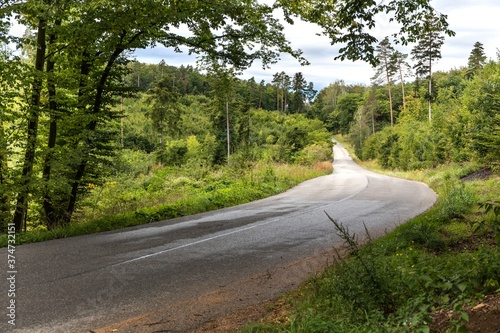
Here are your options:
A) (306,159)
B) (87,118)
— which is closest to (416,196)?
(87,118)

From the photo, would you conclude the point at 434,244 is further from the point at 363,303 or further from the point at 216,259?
the point at 216,259

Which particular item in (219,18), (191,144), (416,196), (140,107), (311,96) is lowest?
(416,196)

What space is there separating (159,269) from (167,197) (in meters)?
9.76

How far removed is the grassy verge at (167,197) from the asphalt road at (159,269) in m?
0.81

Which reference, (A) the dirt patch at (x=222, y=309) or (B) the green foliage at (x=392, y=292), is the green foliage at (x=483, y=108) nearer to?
(B) the green foliage at (x=392, y=292)

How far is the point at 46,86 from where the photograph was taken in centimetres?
1047

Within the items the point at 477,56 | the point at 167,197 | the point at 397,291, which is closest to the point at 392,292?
the point at 397,291

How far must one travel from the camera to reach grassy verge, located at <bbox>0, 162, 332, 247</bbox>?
10359 millimetres

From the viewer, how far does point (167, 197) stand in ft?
52.7

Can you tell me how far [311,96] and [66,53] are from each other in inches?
5523

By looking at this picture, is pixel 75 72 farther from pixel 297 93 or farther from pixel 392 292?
pixel 297 93

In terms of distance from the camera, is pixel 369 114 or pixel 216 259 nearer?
pixel 216 259

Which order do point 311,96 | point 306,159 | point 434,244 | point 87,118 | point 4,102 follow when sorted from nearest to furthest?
point 434,244, point 4,102, point 87,118, point 306,159, point 311,96

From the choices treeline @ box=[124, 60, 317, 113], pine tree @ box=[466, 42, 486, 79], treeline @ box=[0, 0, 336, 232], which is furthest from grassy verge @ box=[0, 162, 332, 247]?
treeline @ box=[124, 60, 317, 113]
